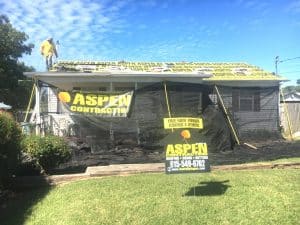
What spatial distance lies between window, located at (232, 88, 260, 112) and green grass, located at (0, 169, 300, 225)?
8.04 metres

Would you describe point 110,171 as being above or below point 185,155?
below

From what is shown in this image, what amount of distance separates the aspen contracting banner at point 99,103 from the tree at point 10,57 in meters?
22.0

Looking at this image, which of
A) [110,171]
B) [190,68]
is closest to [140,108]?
[110,171]

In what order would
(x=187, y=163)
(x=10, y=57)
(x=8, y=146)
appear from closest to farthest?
1. (x=187, y=163)
2. (x=8, y=146)
3. (x=10, y=57)

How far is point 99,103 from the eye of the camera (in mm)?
13023

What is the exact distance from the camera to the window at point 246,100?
17.0 metres

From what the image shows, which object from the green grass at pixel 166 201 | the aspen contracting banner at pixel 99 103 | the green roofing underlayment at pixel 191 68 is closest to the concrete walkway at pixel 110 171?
the green grass at pixel 166 201

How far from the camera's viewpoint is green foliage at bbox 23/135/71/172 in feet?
31.9

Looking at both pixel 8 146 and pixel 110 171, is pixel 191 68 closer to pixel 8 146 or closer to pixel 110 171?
pixel 110 171

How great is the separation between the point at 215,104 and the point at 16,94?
24.7 m

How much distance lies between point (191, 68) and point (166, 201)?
14430mm

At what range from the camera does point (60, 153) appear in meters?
10.1

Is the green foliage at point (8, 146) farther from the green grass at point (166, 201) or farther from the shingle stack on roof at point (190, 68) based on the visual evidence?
the shingle stack on roof at point (190, 68)

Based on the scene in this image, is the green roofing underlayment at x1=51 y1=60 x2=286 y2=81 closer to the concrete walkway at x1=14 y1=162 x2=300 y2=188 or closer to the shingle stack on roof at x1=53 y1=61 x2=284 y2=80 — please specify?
the shingle stack on roof at x1=53 y1=61 x2=284 y2=80
